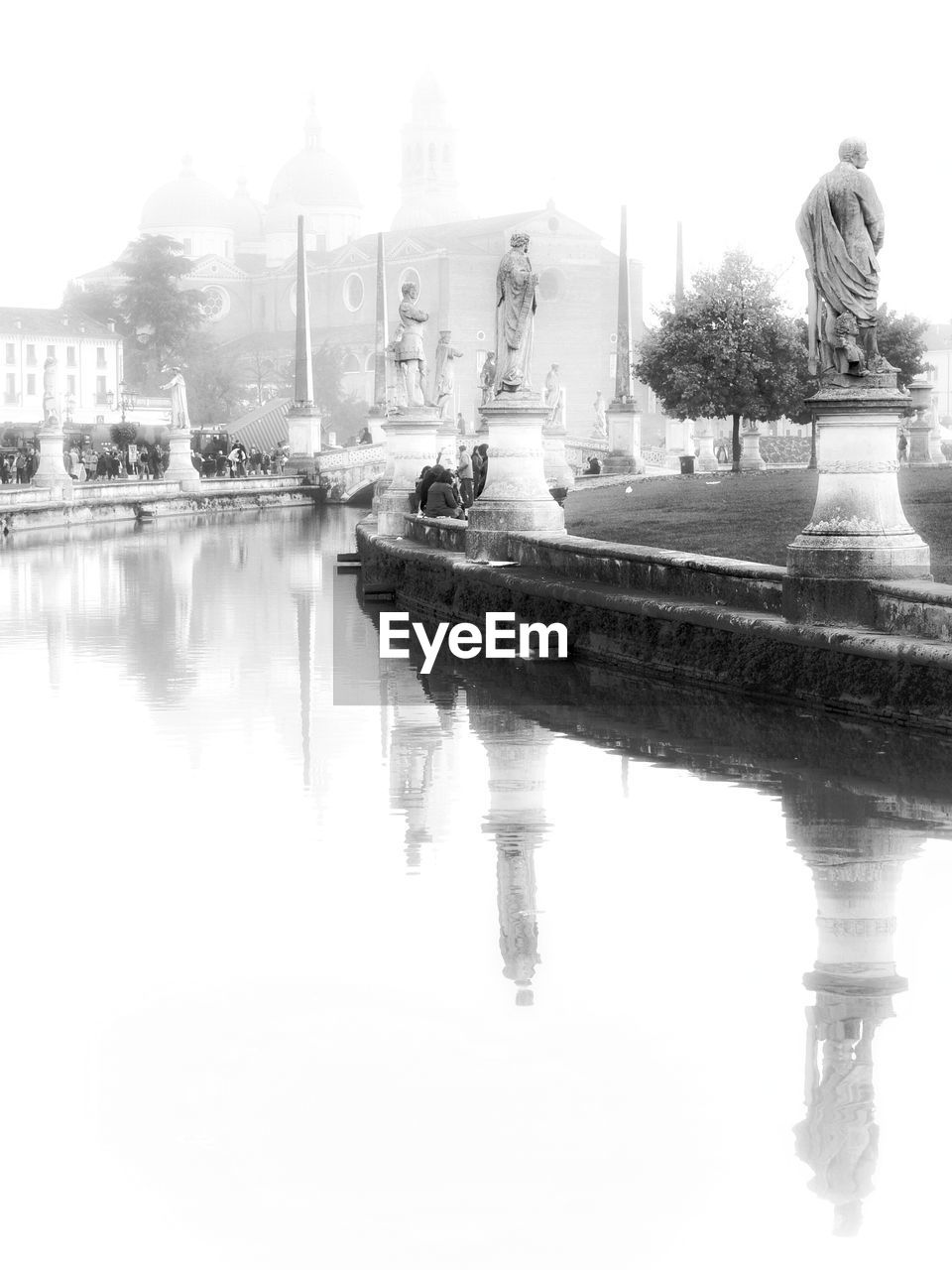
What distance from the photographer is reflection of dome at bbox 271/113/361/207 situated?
115062mm

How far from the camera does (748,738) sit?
9.35 m

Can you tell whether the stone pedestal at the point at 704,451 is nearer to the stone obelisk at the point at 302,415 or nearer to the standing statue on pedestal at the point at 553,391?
the standing statue on pedestal at the point at 553,391

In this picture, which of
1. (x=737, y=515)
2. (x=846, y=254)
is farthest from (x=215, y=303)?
(x=846, y=254)

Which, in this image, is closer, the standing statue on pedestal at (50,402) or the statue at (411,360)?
the statue at (411,360)

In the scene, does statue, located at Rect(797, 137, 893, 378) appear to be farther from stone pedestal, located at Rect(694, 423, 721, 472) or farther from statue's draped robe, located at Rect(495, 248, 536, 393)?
stone pedestal, located at Rect(694, 423, 721, 472)

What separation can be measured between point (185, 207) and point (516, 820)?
112m

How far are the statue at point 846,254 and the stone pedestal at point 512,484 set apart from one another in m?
5.83

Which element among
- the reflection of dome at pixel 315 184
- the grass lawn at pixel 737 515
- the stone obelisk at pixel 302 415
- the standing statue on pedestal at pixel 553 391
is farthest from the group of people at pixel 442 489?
the reflection of dome at pixel 315 184

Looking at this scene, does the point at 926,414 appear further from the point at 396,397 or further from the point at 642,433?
the point at 642,433

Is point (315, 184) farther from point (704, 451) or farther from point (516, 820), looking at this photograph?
point (516, 820)

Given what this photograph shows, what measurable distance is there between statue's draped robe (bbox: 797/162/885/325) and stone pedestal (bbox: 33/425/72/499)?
2758 cm

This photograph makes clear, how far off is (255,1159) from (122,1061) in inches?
28.8

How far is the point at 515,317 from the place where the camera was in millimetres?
17156

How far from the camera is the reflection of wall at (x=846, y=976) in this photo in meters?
4.09
